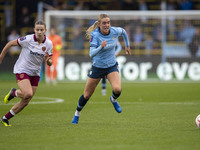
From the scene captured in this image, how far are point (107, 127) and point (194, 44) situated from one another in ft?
52.1

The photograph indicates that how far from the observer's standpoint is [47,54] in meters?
9.44

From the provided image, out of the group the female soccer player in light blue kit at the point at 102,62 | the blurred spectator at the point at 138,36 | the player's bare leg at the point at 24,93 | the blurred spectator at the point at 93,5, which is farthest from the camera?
the blurred spectator at the point at 93,5

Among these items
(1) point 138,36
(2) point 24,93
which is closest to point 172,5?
(1) point 138,36

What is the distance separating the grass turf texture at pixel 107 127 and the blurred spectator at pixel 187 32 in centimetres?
979

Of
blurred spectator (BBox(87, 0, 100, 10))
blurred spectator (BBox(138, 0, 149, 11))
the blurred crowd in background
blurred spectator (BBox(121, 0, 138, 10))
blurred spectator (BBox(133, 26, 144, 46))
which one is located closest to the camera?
the blurred crowd in background

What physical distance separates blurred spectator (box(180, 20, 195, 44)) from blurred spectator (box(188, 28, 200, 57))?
6.0 inches

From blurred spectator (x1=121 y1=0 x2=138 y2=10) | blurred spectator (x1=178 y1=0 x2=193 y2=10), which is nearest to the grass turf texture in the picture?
blurred spectator (x1=121 y1=0 x2=138 y2=10)

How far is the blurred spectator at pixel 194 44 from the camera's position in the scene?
23812 mm

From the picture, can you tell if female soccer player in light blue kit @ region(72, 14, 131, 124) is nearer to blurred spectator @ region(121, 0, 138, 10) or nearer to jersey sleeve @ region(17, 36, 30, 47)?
jersey sleeve @ region(17, 36, 30, 47)

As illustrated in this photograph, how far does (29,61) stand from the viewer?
9406 millimetres

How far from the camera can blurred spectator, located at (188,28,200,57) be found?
23812mm

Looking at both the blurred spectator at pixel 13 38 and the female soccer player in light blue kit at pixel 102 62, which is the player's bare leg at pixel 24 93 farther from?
the blurred spectator at pixel 13 38

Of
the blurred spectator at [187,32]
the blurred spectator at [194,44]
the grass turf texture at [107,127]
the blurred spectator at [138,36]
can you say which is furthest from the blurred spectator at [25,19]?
the grass turf texture at [107,127]

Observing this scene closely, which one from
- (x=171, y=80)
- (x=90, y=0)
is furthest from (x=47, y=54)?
(x=90, y=0)
